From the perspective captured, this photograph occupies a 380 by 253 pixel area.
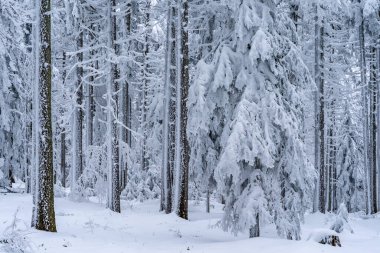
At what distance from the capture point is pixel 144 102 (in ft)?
96.5

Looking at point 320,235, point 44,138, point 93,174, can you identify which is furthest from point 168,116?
point 320,235

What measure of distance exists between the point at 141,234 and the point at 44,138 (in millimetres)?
4510

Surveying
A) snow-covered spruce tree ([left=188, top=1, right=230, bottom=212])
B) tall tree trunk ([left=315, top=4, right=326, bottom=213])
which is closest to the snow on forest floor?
snow-covered spruce tree ([left=188, top=1, right=230, bottom=212])

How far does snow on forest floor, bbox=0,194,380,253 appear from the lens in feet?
36.7

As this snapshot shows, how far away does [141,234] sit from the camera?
14742 millimetres

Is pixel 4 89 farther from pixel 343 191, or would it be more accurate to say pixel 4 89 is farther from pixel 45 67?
pixel 343 191

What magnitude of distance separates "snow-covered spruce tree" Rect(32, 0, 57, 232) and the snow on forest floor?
0.51 m

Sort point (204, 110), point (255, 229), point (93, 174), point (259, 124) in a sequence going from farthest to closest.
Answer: point (93, 174) → point (204, 110) → point (255, 229) → point (259, 124)

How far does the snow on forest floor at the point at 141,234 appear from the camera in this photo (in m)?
11.2

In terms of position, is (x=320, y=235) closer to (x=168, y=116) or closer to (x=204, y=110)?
(x=204, y=110)

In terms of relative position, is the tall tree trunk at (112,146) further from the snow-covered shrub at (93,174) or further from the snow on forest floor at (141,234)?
the snow-covered shrub at (93,174)

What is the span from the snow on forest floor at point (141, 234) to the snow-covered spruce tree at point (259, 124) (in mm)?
898

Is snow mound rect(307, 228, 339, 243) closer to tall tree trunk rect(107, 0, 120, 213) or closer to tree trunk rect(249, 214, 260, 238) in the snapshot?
tree trunk rect(249, 214, 260, 238)

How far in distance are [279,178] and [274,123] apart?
161 cm
